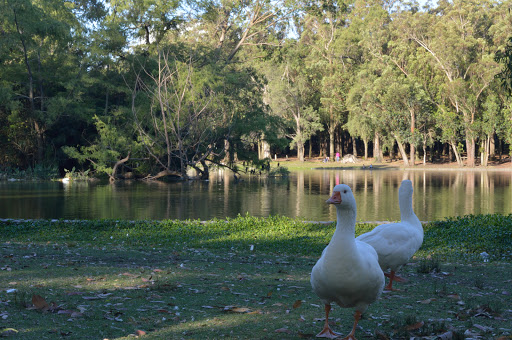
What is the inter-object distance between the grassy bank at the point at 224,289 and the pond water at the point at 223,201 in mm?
7824

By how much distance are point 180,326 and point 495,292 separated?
17.9 feet

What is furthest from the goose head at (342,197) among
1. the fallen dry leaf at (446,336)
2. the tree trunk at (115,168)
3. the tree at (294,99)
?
the tree at (294,99)

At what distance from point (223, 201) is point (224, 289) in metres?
20.9

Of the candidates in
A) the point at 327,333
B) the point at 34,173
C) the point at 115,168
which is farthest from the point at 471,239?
the point at 34,173

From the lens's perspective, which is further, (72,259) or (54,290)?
(72,259)

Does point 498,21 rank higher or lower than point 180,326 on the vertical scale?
higher

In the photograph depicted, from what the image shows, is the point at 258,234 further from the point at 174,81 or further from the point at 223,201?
the point at 174,81

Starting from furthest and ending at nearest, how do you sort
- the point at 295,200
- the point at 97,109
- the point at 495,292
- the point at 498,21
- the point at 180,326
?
1. the point at 498,21
2. the point at 97,109
3. the point at 295,200
4. the point at 495,292
5. the point at 180,326

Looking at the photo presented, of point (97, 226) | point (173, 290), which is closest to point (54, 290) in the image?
point (173, 290)

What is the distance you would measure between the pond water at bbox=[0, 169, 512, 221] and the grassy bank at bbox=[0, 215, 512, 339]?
25.7ft

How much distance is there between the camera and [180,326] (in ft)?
19.8

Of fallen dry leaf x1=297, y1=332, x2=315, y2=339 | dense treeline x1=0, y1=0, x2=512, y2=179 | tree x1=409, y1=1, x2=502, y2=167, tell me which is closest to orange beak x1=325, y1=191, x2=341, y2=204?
fallen dry leaf x1=297, y1=332, x2=315, y2=339

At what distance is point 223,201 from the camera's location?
29062 millimetres

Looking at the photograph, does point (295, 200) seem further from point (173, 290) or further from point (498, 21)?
point (498, 21)
